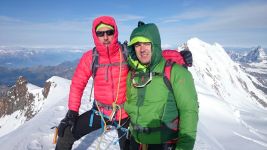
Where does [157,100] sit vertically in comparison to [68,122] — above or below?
above

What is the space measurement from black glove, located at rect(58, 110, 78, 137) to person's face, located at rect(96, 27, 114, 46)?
1804mm

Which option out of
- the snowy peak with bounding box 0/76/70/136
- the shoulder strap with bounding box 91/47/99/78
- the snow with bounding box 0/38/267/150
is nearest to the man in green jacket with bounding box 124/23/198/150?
the shoulder strap with bounding box 91/47/99/78

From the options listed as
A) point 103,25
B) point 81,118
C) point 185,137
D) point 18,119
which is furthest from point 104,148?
point 18,119

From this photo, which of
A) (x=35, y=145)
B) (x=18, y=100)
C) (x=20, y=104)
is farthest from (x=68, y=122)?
(x=18, y=100)

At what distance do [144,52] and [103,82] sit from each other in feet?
5.89

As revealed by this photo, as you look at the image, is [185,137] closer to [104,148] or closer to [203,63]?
[104,148]

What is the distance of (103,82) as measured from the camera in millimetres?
6258

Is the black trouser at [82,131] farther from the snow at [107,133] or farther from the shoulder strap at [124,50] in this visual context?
the shoulder strap at [124,50]

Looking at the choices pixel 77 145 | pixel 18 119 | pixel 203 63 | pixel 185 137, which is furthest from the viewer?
pixel 203 63

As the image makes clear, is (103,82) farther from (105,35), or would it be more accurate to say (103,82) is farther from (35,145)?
(35,145)

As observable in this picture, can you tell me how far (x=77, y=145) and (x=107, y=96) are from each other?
3956 mm

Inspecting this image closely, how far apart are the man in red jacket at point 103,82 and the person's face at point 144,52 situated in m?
1.38

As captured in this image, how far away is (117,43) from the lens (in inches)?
255

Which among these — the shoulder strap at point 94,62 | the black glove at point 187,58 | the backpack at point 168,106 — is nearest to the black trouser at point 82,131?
the shoulder strap at point 94,62
